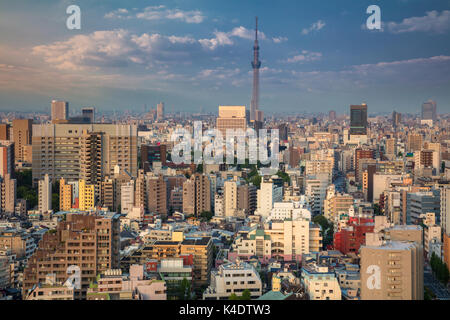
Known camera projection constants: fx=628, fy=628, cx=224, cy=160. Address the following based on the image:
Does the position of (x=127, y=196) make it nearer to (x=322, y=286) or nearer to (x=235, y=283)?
(x=235, y=283)

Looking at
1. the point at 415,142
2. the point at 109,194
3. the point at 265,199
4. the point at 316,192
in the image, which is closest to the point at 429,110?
the point at 316,192

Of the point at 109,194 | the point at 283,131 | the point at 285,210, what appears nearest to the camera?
the point at 285,210

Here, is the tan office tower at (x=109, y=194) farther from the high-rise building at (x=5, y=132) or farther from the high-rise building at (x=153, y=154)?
the high-rise building at (x=5, y=132)

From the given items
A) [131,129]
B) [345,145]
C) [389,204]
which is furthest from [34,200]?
[345,145]

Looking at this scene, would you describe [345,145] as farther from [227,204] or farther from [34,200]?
[34,200]

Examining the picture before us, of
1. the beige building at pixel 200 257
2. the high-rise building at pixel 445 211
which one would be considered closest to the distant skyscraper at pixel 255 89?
the high-rise building at pixel 445 211

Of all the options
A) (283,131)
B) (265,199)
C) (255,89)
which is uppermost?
(255,89)

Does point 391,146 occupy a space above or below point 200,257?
above
